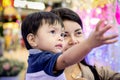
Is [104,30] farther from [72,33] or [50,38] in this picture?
[72,33]

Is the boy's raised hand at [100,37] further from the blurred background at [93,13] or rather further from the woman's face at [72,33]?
the blurred background at [93,13]

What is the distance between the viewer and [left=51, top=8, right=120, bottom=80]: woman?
1.09 meters

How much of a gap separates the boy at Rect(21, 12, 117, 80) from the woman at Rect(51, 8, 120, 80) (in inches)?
5.6

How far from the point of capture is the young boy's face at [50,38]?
3.00 feet

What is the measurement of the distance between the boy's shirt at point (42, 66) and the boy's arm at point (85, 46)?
0.02 m

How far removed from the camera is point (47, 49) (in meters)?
0.92

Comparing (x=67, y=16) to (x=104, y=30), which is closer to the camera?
(x=104, y=30)

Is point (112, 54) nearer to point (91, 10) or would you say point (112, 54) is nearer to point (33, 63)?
point (91, 10)

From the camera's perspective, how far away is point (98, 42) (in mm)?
689

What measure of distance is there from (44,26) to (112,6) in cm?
67

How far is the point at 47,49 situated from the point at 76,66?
0.94 feet

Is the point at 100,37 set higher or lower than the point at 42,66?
higher

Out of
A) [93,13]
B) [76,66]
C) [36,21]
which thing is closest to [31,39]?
[36,21]

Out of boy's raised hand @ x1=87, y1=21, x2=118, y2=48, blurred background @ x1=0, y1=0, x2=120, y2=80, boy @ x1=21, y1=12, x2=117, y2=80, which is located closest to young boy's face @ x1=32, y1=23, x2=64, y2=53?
boy @ x1=21, y1=12, x2=117, y2=80
